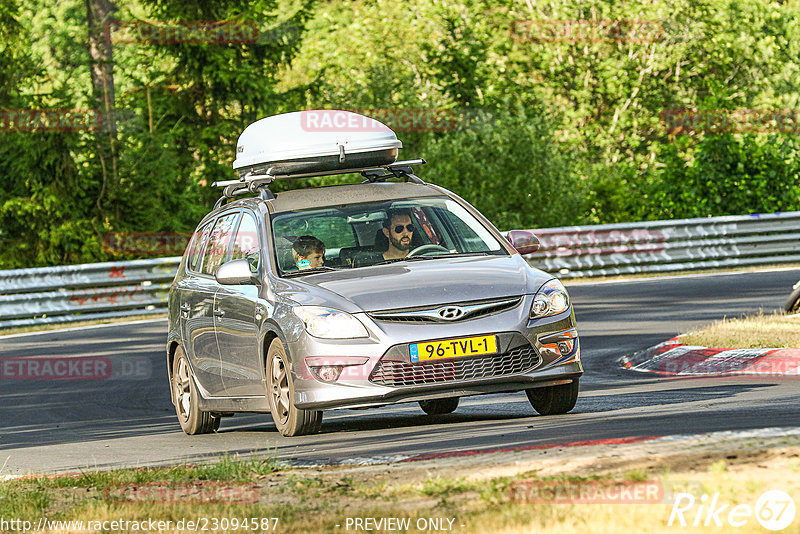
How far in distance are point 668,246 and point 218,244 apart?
659 inches

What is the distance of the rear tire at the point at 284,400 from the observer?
9.54 meters

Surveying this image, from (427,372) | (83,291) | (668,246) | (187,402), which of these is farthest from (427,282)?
(668,246)

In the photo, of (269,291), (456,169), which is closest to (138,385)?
(269,291)

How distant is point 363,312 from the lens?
919 cm

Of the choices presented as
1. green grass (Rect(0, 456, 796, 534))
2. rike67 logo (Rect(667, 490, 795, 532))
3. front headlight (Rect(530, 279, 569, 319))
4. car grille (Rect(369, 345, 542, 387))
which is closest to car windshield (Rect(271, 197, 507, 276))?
front headlight (Rect(530, 279, 569, 319))

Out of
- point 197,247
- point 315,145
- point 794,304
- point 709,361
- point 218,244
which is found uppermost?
point 315,145

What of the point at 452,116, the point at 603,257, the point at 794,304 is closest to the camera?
the point at 794,304

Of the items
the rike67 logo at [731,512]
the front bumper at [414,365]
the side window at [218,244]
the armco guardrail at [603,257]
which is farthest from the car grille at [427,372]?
the armco guardrail at [603,257]

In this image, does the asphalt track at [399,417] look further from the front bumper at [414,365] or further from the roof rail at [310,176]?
the roof rail at [310,176]

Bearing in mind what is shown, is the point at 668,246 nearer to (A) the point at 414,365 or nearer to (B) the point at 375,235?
(B) the point at 375,235

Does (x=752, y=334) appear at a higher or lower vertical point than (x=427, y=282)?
lower

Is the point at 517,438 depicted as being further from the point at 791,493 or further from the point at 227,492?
the point at 791,493

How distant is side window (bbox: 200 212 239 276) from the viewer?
11.2m

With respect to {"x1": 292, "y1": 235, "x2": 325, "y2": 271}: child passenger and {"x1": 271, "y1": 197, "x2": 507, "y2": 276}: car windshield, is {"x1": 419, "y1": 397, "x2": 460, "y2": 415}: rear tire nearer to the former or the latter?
{"x1": 271, "y1": 197, "x2": 507, "y2": 276}: car windshield
